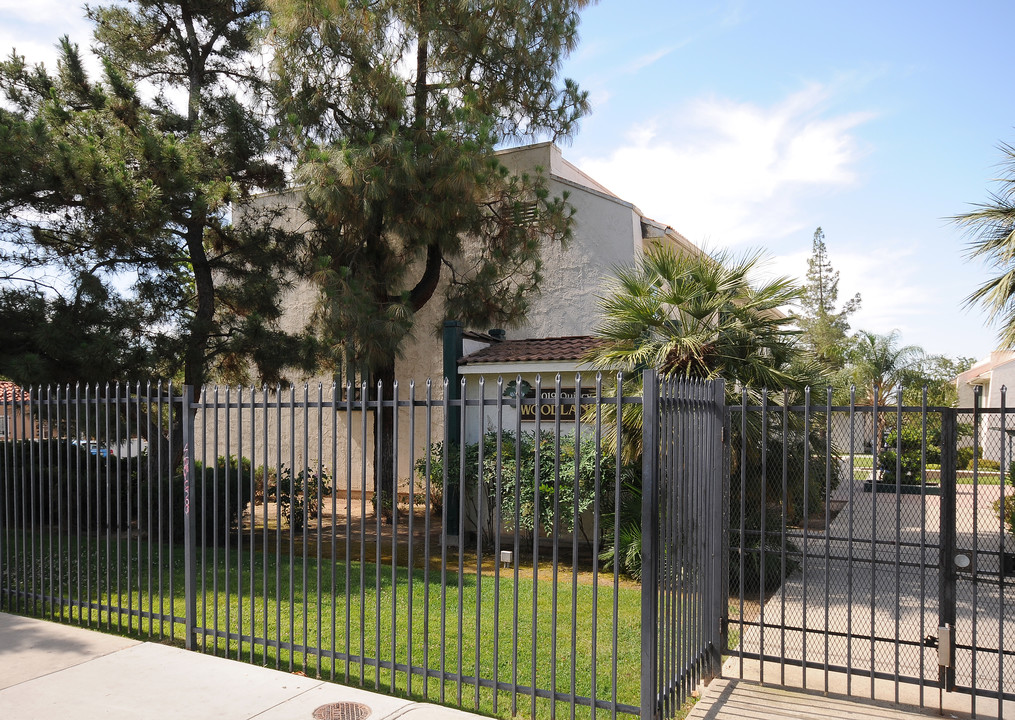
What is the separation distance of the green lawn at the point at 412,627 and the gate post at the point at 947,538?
215 centimetres

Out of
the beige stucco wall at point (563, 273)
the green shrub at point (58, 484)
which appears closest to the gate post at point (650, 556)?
the green shrub at point (58, 484)

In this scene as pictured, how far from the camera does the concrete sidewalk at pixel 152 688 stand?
15.9 ft

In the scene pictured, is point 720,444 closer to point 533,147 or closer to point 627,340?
point 627,340

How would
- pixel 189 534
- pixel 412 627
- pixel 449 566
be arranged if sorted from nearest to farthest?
pixel 412 627 < pixel 189 534 < pixel 449 566

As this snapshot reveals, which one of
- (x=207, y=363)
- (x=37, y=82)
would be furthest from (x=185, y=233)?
(x=37, y=82)

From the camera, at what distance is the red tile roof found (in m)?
11.6

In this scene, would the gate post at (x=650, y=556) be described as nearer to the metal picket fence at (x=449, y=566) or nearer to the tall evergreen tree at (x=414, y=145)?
the metal picket fence at (x=449, y=566)

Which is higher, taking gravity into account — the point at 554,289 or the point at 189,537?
the point at 554,289

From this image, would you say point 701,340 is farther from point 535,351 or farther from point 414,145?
point 414,145

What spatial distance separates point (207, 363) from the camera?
39.1 ft

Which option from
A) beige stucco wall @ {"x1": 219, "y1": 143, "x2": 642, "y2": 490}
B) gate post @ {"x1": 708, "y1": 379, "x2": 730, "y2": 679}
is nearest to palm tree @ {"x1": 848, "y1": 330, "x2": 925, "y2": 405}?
beige stucco wall @ {"x1": 219, "y1": 143, "x2": 642, "y2": 490}

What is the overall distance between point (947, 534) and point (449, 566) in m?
6.37

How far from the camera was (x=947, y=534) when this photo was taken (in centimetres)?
520

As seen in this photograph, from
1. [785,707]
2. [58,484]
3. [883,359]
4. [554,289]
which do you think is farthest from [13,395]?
[883,359]
